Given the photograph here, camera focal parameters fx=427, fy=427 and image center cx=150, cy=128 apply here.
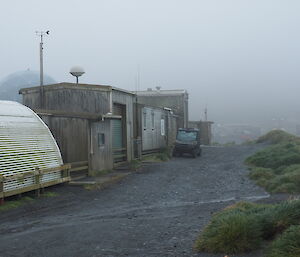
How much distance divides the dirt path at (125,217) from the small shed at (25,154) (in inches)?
26.6

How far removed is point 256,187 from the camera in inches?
593

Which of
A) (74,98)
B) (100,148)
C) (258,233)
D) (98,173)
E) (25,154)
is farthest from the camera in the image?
(74,98)

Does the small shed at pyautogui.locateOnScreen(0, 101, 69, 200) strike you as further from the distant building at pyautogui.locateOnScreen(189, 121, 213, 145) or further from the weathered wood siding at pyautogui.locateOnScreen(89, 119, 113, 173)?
the distant building at pyautogui.locateOnScreen(189, 121, 213, 145)

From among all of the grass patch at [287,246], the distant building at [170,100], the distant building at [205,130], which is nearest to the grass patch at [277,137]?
the distant building at [205,130]

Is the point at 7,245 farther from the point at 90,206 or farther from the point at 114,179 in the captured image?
the point at 114,179

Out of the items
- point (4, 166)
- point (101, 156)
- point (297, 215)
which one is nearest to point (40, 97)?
point (101, 156)

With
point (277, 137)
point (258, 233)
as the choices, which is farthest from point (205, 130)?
point (258, 233)

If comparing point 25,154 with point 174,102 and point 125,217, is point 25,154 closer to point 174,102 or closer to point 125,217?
point 125,217

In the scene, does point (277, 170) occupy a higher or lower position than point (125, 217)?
higher

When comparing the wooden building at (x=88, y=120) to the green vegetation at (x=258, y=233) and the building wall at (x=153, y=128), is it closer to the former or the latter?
the building wall at (x=153, y=128)

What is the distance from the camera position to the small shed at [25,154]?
12.1 meters

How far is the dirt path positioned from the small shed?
676 mm

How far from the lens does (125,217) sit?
33.0 ft

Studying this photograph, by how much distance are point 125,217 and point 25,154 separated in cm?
475
